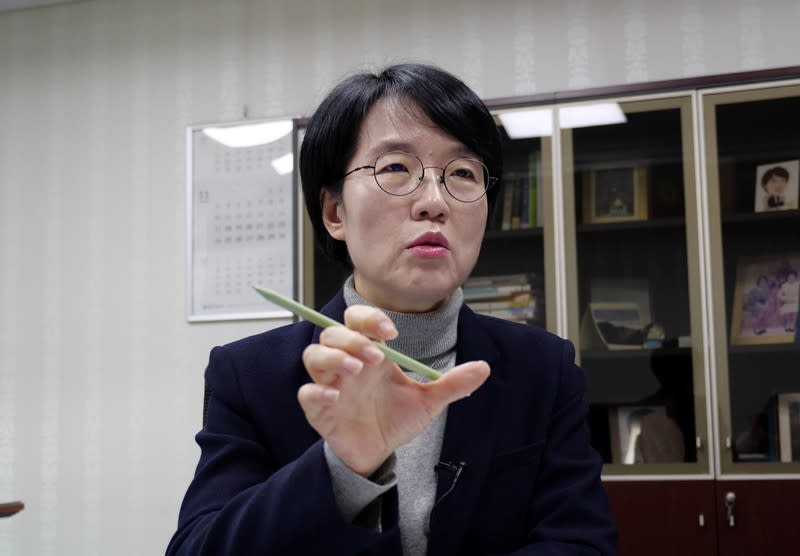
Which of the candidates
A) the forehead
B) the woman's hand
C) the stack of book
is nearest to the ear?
the forehead

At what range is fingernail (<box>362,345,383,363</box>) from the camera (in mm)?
690

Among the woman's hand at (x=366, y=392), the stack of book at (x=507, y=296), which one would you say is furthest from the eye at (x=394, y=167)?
the stack of book at (x=507, y=296)

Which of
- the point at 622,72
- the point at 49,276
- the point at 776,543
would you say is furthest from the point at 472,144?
the point at 49,276

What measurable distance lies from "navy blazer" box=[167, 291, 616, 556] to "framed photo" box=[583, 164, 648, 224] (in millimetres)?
1623

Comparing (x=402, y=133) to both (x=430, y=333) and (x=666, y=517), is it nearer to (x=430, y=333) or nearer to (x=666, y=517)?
(x=430, y=333)

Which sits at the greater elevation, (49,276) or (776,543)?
(49,276)

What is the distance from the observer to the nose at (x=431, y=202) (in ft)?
3.59

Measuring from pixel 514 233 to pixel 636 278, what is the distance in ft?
1.35

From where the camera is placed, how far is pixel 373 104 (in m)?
1.18

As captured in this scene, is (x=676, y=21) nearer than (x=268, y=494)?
No

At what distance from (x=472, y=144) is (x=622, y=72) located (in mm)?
2127

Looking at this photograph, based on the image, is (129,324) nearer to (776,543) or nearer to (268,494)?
(776,543)

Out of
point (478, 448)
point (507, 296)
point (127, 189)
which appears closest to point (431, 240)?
point (478, 448)

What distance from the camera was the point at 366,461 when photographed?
0.80 metres
